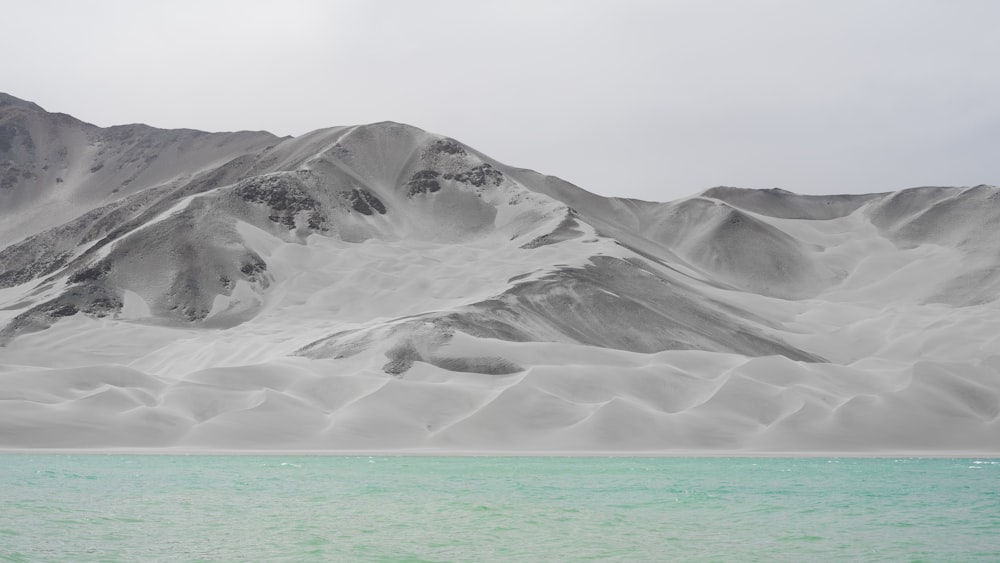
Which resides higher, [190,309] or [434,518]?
[190,309]

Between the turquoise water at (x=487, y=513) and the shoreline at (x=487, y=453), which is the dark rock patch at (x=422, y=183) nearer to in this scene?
the shoreline at (x=487, y=453)

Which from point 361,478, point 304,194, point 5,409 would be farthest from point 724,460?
point 304,194

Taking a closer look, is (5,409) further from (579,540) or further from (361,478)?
(579,540)

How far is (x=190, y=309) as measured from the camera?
337 ft

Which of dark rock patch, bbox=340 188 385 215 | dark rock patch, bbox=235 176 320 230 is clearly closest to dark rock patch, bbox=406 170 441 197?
dark rock patch, bbox=340 188 385 215

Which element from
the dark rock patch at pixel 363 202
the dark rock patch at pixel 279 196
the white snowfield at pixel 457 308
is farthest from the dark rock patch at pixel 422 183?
the dark rock patch at pixel 279 196

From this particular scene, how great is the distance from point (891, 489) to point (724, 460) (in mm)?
15735

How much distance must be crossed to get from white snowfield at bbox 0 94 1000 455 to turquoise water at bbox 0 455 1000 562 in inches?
631

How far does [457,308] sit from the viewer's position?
277 feet

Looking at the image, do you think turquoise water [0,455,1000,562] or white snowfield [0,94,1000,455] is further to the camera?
white snowfield [0,94,1000,455]

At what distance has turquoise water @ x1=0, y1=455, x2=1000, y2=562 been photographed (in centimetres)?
1786

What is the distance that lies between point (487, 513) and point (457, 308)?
61.0m

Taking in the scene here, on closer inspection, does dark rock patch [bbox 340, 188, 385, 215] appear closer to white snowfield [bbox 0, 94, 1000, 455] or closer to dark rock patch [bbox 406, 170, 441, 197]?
white snowfield [bbox 0, 94, 1000, 455]

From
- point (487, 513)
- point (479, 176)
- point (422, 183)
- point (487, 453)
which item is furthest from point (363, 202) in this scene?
point (487, 513)
